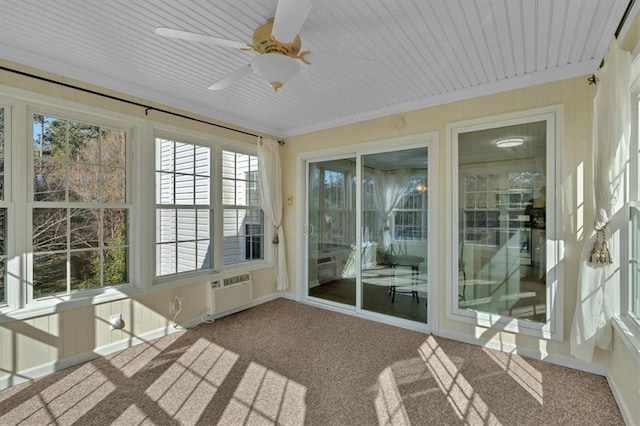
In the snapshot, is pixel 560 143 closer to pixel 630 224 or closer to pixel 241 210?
pixel 630 224

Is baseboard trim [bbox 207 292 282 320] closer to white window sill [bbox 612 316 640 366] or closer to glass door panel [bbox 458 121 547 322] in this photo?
glass door panel [bbox 458 121 547 322]

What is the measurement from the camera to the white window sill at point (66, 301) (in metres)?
2.43

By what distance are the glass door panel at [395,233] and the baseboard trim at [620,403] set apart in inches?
63.1

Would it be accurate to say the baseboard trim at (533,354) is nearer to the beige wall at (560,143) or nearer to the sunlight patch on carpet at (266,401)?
the beige wall at (560,143)

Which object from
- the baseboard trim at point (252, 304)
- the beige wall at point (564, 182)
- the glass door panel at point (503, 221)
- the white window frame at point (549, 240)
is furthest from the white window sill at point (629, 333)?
the baseboard trim at point (252, 304)

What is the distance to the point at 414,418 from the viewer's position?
2.03m

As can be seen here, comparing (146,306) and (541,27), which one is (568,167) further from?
(146,306)

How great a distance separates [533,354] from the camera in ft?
9.37

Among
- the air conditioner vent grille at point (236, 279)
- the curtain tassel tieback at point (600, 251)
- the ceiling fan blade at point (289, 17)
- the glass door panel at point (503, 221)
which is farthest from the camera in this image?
the air conditioner vent grille at point (236, 279)

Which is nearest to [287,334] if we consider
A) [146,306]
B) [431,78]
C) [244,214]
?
[146,306]

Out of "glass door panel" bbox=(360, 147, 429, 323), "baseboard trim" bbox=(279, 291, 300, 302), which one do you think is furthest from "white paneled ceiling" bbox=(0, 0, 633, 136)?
"baseboard trim" bbox=(279, 291, 300, 302)

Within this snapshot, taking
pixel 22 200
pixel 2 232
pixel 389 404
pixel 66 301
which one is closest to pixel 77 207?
pixel 22 200

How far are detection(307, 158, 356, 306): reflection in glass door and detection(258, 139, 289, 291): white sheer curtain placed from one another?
0.42 metres

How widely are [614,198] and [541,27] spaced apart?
1304mm
